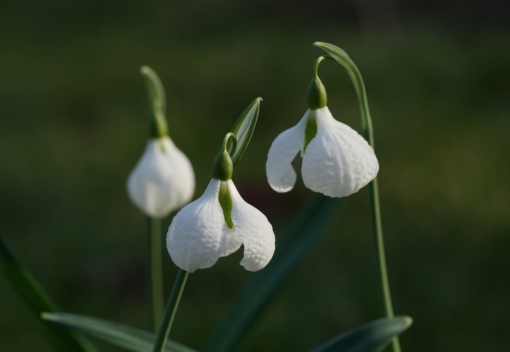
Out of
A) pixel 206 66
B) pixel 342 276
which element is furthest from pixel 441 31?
pixel 342 276

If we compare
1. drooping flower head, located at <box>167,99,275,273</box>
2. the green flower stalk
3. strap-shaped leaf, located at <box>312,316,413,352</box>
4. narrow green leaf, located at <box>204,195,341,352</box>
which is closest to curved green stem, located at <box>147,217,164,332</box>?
the green flower stalk

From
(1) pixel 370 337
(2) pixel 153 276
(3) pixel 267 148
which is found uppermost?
(1) pixel 370 337

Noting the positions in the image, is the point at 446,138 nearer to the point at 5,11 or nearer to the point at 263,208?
the point at 263,208

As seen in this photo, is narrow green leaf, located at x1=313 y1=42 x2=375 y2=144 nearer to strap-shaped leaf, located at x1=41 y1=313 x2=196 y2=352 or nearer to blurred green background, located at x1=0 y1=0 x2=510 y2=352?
strap-shaped leaf, located at x1=41 y1=313 x2=196 y2=352

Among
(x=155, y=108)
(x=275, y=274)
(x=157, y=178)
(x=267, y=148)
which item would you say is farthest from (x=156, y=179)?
(x=267, y=148)

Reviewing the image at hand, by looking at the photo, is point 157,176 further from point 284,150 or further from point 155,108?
point 284,150

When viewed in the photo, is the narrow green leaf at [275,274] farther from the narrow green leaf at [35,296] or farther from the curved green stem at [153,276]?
the narrow green leaf at [35,296]
